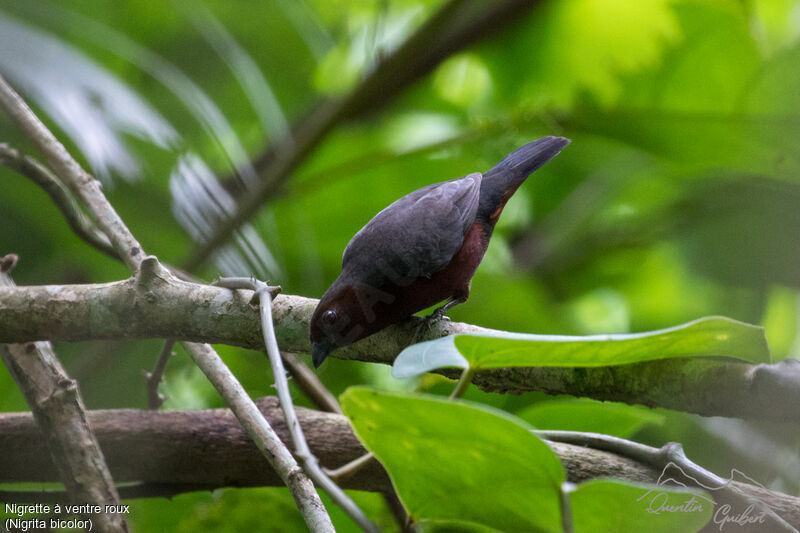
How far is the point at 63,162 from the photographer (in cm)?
172

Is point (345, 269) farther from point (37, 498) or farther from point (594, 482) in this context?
point (594, 482)

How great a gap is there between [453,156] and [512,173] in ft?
2.15

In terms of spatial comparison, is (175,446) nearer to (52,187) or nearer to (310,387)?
(310,387)

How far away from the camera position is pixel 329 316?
1557 millimetres

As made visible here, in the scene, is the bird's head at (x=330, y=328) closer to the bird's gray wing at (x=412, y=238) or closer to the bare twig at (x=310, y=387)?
the bare twig at (x=310, y=387)

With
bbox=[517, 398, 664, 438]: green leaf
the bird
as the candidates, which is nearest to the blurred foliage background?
bbox=[517, 398, 664, 438]: green leaf

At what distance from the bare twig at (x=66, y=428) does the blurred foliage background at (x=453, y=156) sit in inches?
10.2

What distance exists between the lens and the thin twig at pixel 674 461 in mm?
1244

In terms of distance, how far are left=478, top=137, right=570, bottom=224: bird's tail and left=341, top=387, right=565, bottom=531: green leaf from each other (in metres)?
1.54

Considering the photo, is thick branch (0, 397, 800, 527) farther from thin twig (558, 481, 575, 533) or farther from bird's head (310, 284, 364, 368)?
thin twig (558, 481, 575, 533)

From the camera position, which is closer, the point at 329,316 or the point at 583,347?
the point at 583,347

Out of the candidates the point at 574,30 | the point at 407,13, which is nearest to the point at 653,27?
the point at 574,30

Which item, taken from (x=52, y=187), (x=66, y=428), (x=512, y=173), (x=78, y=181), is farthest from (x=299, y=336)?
(x=512, y=173)

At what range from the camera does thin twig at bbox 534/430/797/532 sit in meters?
1.24
